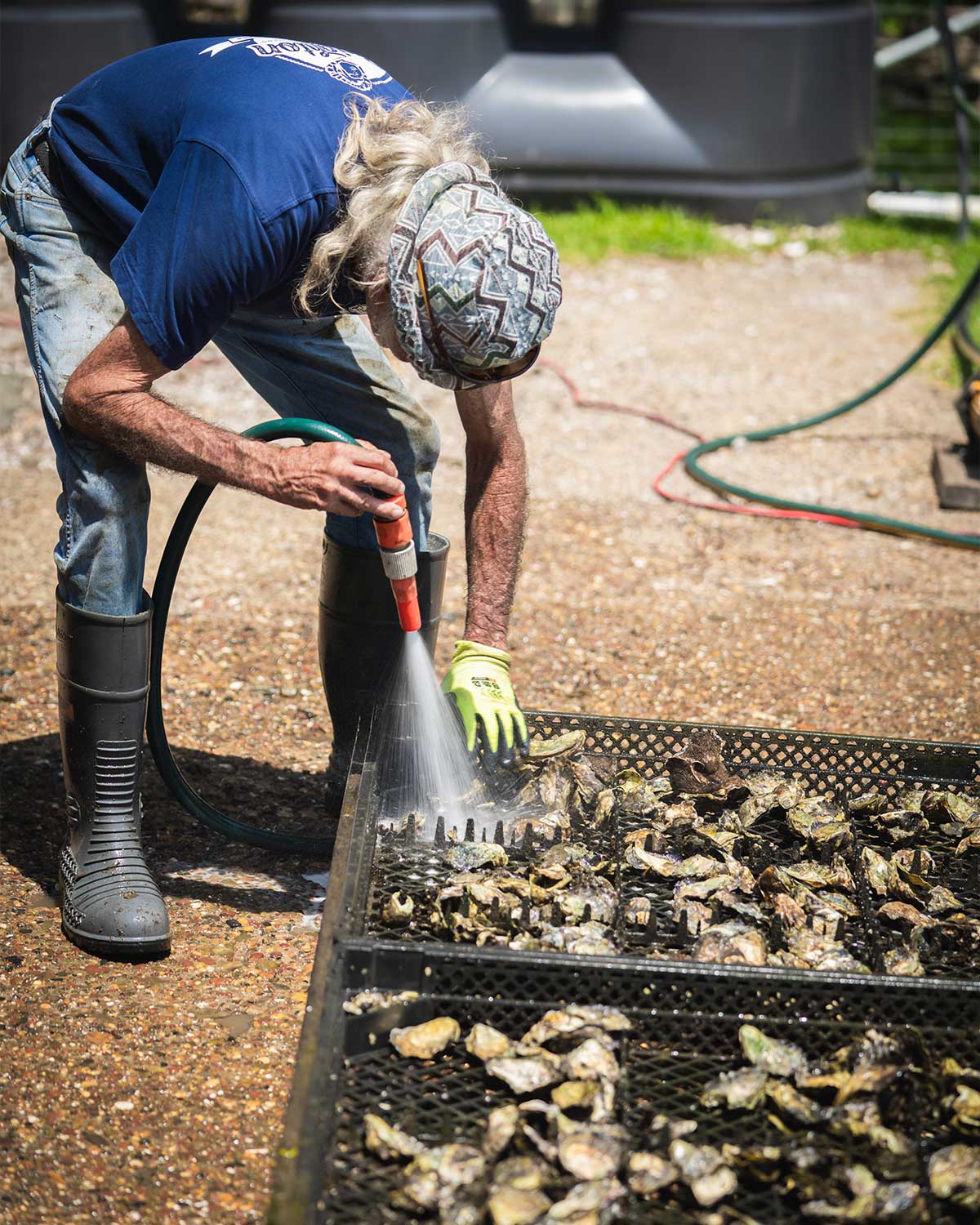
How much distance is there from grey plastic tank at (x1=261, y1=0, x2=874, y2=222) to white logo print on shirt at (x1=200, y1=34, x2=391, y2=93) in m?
4.90

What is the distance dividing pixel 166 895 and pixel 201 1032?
43 cm

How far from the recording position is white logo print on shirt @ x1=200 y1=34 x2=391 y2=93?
2180 mm

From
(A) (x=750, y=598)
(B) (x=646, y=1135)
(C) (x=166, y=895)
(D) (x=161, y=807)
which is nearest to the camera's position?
(B) (x=646, y=1135)

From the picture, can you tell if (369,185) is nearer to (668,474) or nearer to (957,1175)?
(957,1175)

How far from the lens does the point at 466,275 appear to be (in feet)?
6.24

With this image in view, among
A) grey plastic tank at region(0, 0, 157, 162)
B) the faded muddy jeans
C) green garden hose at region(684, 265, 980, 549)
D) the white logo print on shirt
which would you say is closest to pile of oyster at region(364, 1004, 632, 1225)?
the faded muddy jeans

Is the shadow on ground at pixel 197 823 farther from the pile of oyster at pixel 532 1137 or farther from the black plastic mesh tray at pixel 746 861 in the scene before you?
the pile of oyster at pixel 532 1137

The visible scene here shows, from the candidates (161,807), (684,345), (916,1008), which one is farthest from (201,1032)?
(684,345)

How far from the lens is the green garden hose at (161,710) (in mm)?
2340

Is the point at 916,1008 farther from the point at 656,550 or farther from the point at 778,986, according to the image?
the point at 656,550

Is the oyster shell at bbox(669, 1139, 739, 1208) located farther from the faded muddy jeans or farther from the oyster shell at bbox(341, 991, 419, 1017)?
the faded muddy jeans

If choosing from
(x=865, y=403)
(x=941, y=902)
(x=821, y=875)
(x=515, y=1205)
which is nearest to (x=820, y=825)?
(x=821, y=875)

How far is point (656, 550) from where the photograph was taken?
168 inches

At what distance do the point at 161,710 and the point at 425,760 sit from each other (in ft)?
1.80
